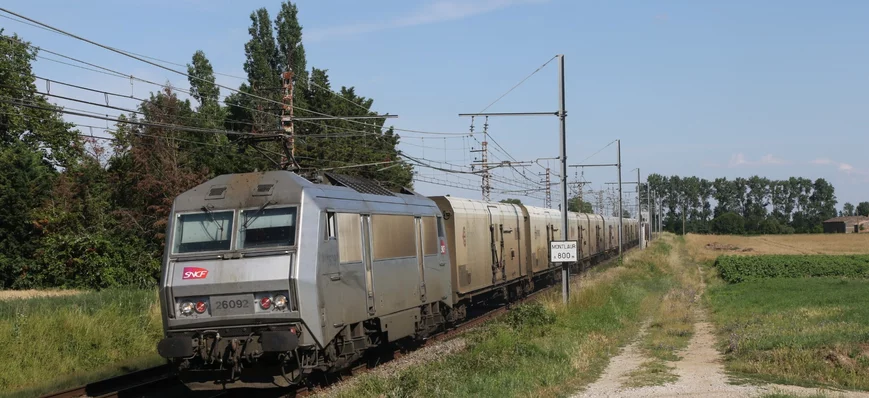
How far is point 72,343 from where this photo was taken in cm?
1593

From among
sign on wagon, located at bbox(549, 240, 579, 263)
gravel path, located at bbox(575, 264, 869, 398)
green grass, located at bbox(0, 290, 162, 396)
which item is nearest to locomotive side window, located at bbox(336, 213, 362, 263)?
gravel path, located at bbox(575, 264, 869, 398)

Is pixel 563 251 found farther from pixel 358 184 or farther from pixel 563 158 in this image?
pixel 358 184

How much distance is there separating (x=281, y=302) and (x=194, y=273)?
1349 millimetres

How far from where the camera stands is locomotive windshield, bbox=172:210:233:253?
1184cm

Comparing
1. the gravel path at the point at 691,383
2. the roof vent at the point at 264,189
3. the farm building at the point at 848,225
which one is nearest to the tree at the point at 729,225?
the farm building at the point at 848,225

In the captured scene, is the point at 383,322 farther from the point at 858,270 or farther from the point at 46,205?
the point at 858,270

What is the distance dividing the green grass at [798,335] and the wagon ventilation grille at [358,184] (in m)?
6.68

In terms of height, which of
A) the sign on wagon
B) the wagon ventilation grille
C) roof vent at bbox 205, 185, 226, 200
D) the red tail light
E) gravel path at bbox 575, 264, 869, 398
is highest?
the wagon ventilation grille

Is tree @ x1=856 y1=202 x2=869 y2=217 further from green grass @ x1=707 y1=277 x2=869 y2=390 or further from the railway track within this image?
the railway track

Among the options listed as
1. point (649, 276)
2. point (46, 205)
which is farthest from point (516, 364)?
point (46, 205)

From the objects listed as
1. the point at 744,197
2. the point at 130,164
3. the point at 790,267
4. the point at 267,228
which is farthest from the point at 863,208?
the point at 267,228

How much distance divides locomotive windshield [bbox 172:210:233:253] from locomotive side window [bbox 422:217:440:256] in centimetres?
554

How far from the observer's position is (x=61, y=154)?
53.1 m

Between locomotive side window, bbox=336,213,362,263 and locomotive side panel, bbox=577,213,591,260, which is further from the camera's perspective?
locomotive side panel, bbox=577,213,591,260
